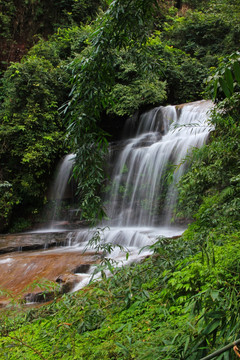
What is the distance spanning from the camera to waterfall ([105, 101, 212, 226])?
29.9 feet

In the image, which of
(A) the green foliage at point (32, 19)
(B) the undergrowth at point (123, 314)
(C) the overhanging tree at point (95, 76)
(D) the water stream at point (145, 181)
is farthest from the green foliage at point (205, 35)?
(B) the undergrowth at point (123, 314)

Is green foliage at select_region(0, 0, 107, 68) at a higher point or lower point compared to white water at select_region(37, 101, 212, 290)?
higher

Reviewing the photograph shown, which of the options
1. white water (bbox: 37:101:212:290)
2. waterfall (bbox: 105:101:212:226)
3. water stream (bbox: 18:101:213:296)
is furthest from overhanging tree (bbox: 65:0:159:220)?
waterfall (bbox: 105:101:212:226)

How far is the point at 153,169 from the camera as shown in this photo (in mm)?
9648

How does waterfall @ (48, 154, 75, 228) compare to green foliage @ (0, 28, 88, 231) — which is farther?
waterfall @ (48, 154, 75, 228)

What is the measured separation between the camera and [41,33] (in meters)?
15.8

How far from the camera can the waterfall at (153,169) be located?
359 inches

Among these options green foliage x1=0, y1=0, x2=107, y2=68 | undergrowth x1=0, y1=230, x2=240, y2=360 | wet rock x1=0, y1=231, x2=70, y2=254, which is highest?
green foliage x1=0, y1=0, x2=107, y2=68

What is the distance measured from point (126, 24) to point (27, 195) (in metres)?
9.80

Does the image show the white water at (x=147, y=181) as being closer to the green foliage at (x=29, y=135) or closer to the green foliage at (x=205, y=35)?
the green foliage at (x=29, y=135)

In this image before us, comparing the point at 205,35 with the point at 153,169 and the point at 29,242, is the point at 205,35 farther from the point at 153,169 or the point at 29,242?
the point at 29,242

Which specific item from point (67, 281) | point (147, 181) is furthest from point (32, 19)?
point (67, 281)

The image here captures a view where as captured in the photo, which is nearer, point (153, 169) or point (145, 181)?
point (153, 169)

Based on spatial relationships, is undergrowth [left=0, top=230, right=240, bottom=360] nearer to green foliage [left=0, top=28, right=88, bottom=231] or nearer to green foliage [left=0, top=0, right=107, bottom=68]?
green foliage [left=0, top=28, right=88, bottom=231]
